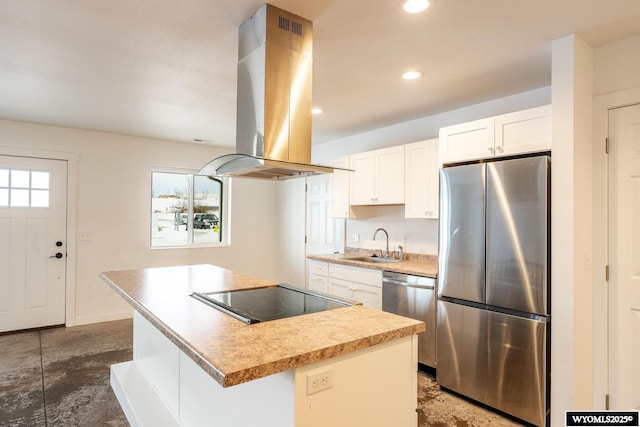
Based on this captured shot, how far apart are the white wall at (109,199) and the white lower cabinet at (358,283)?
99.4 inches

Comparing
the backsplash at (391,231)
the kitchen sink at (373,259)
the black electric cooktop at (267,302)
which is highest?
the backsplash at (391,231)

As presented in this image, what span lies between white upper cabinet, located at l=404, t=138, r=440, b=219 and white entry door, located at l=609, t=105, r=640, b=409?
1.31 m

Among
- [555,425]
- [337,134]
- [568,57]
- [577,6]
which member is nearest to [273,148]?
[577,6]

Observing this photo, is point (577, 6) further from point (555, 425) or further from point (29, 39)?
point (29, 39)

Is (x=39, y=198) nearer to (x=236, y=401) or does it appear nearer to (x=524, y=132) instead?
(x=236, y=401)

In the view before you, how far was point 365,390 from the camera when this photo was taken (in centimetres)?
142

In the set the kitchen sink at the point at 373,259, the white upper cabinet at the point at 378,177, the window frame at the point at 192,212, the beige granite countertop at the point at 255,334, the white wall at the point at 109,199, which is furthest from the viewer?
the window frame at the point at 192,212

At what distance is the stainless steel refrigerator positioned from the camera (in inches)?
92.9

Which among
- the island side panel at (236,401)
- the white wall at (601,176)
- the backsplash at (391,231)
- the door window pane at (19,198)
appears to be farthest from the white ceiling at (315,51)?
the island side panel at (236,401)

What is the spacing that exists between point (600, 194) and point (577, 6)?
1202 millimetres

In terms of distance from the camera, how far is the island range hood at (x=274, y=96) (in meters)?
1.96

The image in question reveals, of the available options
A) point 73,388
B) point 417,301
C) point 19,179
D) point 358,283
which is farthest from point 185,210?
point 417,301

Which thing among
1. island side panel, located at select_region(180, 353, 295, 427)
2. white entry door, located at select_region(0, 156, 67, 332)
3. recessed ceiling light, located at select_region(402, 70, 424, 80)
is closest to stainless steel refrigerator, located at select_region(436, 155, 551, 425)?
recessed ceiling light, located at select_region(402, 70, 424, 80)

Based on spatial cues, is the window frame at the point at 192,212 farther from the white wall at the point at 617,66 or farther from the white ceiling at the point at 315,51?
the white wall at the point at 617,66
